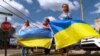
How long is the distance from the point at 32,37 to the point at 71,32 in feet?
13.3

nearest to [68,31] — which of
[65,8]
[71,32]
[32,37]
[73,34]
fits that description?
[71,32]

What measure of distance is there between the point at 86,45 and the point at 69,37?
7365 millimetres

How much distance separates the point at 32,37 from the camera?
14469mm

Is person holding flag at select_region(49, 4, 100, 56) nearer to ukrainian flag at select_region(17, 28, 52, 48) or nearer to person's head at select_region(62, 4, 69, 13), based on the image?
person's head at select_region(62, 4, 69, 13)

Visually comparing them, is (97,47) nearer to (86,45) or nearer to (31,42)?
(86,45)

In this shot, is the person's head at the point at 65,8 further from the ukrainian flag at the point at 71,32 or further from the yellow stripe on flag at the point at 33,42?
the yellow stripe on flag at the point at 33,42

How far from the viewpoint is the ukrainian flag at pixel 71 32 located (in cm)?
Answer: 1044

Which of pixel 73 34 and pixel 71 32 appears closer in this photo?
pixel 73 34

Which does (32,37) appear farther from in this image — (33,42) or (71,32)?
(71,32)

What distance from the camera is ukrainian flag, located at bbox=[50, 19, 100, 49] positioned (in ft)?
34.2

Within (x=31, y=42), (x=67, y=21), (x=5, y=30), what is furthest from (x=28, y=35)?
(x=67, y=21)

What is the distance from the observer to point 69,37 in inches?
418

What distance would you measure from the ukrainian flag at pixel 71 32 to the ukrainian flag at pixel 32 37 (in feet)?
10.8

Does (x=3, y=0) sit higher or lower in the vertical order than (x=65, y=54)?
higher
